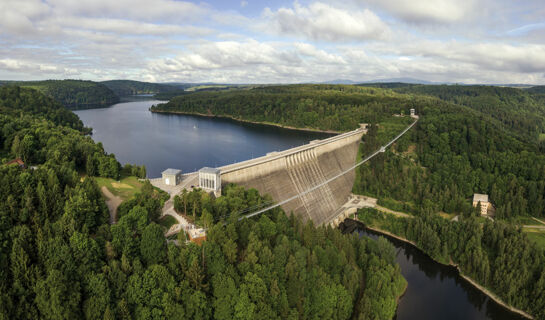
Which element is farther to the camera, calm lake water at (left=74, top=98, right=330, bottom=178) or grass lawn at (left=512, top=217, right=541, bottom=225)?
calm lake water at (left=74, top=98, right=330, bottom=178)

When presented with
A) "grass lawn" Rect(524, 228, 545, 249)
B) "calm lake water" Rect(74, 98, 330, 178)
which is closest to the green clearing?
"grass lawn" Rect(524, 228, 545, 249)

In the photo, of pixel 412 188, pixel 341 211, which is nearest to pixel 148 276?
pixel 341 211

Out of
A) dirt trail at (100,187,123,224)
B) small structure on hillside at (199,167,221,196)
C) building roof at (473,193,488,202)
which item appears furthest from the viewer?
building roof at (473,193,488,202)

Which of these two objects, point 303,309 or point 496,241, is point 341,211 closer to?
point 496,241

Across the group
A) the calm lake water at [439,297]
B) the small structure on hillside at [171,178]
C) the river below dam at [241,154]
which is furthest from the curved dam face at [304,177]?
the calm lake water at [439,297]

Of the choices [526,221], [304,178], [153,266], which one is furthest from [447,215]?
[153,266]

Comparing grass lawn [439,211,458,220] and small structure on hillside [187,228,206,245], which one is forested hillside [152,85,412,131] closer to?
grass lawn [439,211,458,220]
